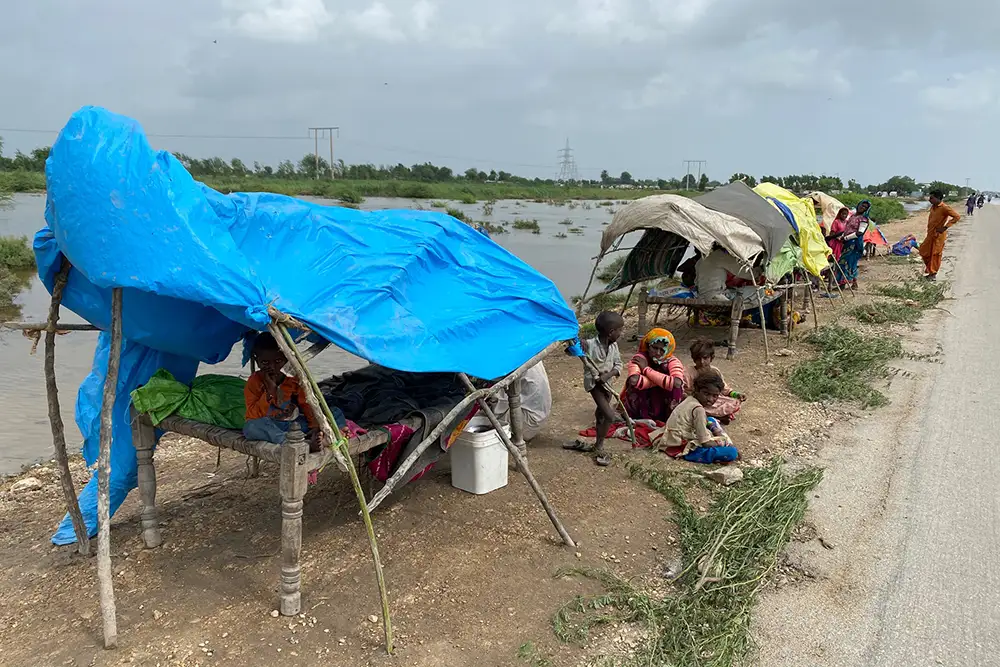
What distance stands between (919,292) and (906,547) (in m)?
10.0

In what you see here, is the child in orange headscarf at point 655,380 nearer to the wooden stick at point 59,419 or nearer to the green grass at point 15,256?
the wooden stick at point 59,419

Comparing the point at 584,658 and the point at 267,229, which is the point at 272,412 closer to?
the point at 267,229

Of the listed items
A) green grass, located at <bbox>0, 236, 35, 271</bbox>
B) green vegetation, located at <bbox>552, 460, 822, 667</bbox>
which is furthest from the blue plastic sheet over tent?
green grass, located at <bbox>0, 236, 35, 271</bbox>

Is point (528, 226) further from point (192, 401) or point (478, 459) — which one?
point (192, 401)

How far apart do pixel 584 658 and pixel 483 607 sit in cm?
56

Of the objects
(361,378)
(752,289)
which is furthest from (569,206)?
(361,378)

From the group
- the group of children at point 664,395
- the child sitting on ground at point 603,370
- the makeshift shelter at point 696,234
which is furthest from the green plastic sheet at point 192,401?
the makeshift shelter at point 696,234

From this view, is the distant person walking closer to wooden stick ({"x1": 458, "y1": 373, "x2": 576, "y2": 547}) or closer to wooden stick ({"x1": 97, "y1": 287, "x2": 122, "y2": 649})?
wooden stick ({"x1": 458, "y1": 373, "x2": 576, "y2": 547})

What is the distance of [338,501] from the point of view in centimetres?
447

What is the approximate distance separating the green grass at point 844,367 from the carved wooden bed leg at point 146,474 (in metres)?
5.55

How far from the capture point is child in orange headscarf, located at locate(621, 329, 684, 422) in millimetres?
5500

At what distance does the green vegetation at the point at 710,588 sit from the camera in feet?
9.88

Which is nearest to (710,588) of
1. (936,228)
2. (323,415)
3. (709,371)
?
(323,415)

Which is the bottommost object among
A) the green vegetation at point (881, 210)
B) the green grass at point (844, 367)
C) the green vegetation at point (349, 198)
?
the green grass at point (844, 367)
